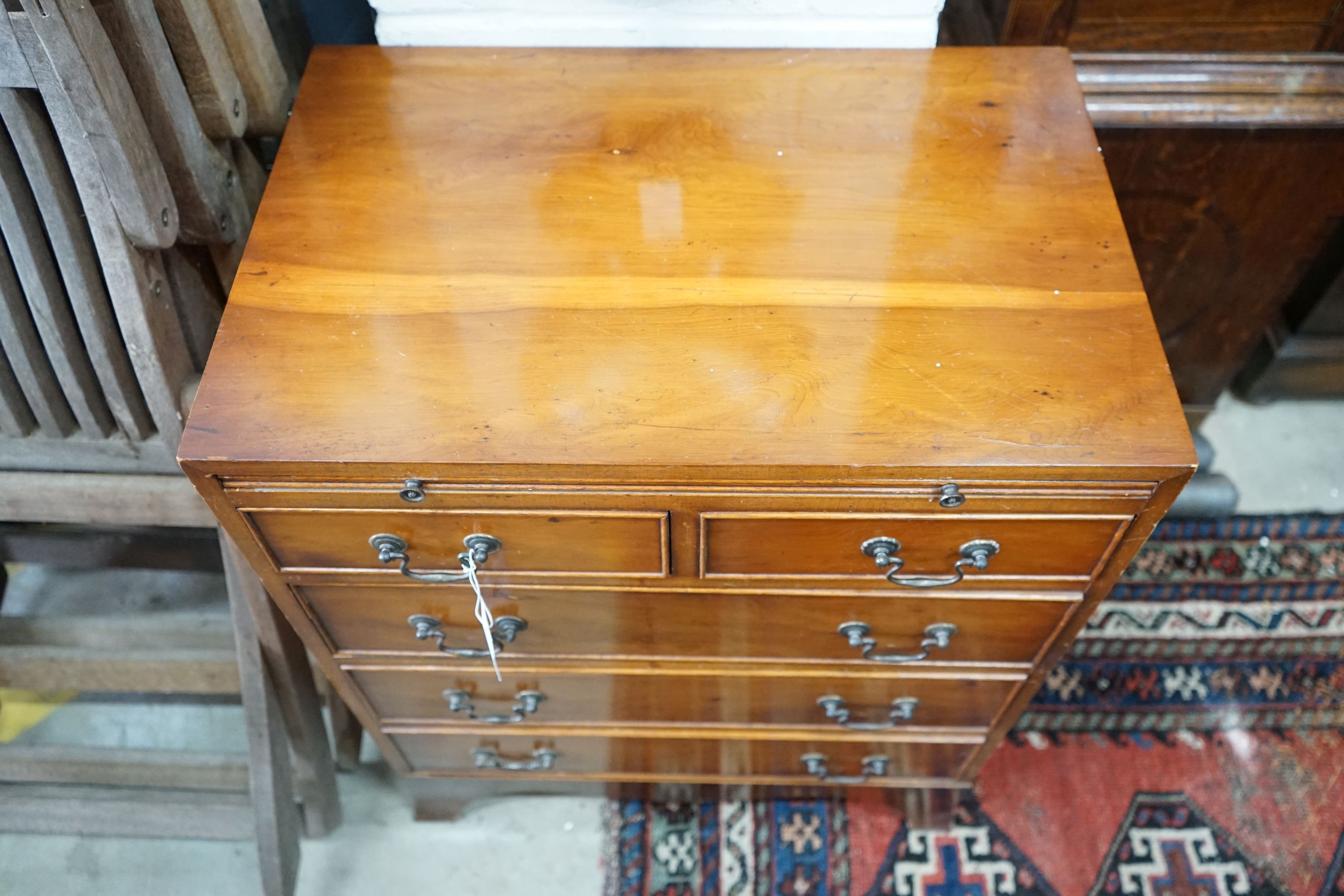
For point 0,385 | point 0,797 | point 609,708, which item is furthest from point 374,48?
point 0,797


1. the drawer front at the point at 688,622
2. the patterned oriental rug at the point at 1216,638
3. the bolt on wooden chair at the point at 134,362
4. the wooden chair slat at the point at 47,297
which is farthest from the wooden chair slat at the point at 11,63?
the patterned oriental rug at the point at 1216,638

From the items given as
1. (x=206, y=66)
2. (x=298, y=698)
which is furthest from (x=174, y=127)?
(x=298, y=698)

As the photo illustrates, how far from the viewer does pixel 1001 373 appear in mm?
849

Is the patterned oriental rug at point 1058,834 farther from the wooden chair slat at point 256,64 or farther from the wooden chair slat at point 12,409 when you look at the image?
the wooden chair slat at point 256,64

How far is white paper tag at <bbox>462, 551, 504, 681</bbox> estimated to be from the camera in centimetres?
93

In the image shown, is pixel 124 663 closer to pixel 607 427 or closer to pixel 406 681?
pixel 406 681

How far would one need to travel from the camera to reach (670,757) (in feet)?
4.49

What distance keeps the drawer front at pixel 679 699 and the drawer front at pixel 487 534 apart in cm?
25

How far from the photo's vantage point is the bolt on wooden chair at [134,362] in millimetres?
920

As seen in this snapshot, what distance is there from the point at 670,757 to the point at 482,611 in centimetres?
50

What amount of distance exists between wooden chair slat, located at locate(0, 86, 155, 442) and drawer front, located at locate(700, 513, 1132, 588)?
0.72m

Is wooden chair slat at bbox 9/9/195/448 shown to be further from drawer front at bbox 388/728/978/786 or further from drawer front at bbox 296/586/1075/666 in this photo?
drawer front at bbox 388/728/978/786

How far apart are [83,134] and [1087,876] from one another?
1640 mm

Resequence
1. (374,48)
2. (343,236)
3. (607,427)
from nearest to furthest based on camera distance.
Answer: (607,427)
(343,236)
(374,48)
